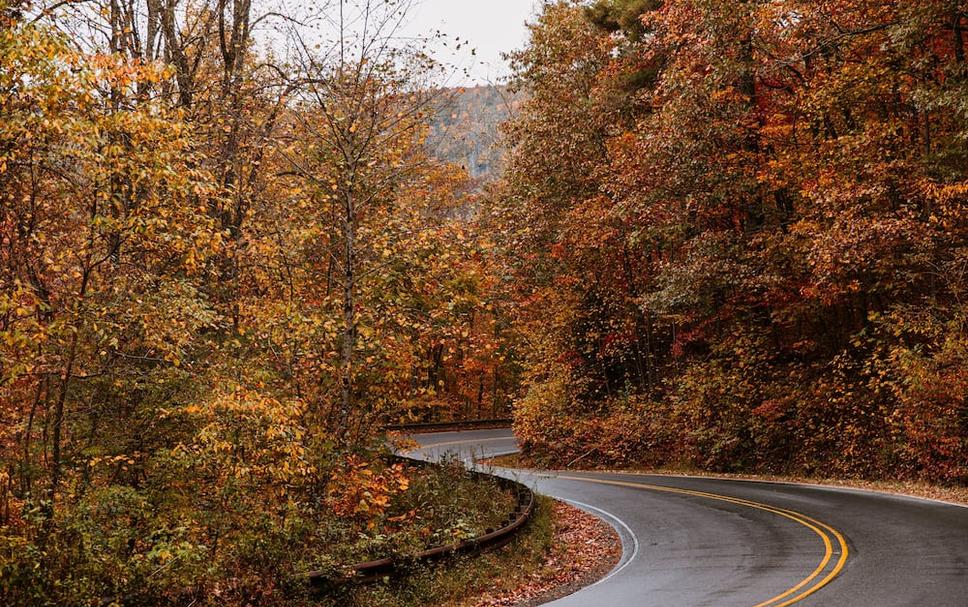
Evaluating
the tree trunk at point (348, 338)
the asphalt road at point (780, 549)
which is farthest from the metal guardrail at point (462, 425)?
the tree trunk at point (348, 338)

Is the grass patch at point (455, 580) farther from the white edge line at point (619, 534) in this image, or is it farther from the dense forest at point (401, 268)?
the white edge line at point (619, 534)

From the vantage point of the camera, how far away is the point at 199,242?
32.0 ft

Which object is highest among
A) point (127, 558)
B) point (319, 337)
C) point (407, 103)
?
point (407, 103)

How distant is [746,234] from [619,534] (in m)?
13.1

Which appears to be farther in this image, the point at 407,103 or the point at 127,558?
the point at 407,103

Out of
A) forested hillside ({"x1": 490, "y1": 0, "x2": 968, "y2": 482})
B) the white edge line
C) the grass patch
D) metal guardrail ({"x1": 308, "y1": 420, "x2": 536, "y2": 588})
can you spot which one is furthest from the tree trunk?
forested hillside ({"x1": 490, "y1": 0, "x2": 968, "y2": 482})

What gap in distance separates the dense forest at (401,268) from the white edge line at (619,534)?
8.78ft

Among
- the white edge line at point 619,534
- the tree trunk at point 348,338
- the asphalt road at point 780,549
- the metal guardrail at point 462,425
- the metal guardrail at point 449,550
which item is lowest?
the white edge line at point 619,534

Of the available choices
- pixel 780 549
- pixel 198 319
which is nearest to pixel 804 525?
pixel 780 549

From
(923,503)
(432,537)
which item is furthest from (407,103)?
(923,503)

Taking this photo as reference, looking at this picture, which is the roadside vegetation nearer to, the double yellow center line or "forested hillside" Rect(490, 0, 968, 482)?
the double yellow center line

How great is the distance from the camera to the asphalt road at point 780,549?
9633 mm

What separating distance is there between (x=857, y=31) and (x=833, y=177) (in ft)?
13.2

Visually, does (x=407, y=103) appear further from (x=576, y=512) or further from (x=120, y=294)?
(x=576, y=512)
